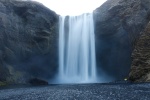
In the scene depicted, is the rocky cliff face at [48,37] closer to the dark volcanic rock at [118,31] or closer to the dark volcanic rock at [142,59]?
the dark volcanic rock at [118,31]

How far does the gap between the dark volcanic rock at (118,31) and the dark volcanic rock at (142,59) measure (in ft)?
19.1

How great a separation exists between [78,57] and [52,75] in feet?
36.7

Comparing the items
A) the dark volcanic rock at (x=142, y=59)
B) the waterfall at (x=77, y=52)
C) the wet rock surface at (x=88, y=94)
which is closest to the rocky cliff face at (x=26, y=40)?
the waterfall at (x=77, y=52)

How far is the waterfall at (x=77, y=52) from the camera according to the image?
298ft

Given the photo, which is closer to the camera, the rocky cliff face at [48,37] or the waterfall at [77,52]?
the rocky cliff face at [48,37]

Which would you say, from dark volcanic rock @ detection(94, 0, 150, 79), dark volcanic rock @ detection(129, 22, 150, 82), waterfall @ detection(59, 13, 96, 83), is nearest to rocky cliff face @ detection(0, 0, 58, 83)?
waterfall @ detection(59, 13, 96, 83)

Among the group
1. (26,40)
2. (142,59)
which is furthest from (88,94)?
(26,40)

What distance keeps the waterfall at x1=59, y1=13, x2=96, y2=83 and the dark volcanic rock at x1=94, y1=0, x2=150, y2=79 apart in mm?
2963

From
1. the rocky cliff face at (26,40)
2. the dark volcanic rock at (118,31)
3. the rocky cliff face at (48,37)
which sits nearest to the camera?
the dark volcanic rock at (118,31)

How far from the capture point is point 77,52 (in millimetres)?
92062

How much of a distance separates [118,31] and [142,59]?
1621 cm

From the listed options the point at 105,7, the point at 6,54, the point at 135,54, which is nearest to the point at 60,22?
the point at 105,7

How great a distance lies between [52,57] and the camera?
9300 centimetres

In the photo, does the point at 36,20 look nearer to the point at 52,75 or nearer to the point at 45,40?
the point at 45,40
